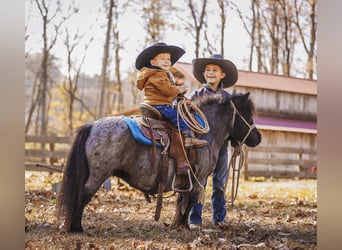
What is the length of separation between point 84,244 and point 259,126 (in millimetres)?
1610

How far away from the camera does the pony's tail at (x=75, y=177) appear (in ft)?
11.2

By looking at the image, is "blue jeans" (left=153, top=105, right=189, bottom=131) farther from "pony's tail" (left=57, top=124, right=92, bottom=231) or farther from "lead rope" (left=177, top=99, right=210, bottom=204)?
"pony's tail" (left=57, top=124, right=92, bottom=231)

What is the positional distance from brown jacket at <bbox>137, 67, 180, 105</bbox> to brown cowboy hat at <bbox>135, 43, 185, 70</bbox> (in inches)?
3.3

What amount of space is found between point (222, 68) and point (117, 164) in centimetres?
110

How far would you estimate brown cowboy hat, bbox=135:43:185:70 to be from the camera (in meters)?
3.61

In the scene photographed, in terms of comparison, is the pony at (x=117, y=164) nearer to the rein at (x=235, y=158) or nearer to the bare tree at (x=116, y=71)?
the rein at (x=235, y=158)

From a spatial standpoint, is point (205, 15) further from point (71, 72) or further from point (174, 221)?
point (174, 221)

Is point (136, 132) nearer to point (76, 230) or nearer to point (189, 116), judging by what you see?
Result: point (189, 116)

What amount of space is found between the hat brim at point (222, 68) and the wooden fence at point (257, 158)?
0.55m

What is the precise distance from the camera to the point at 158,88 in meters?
3.55

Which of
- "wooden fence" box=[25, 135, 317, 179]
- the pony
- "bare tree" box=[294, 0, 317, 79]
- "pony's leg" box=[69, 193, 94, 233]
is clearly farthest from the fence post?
"pony's leg" box=[69, 193, 94, 233]

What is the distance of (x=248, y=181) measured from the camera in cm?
398

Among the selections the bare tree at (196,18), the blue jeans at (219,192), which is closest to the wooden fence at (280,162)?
the blue jeans at (219,192)
